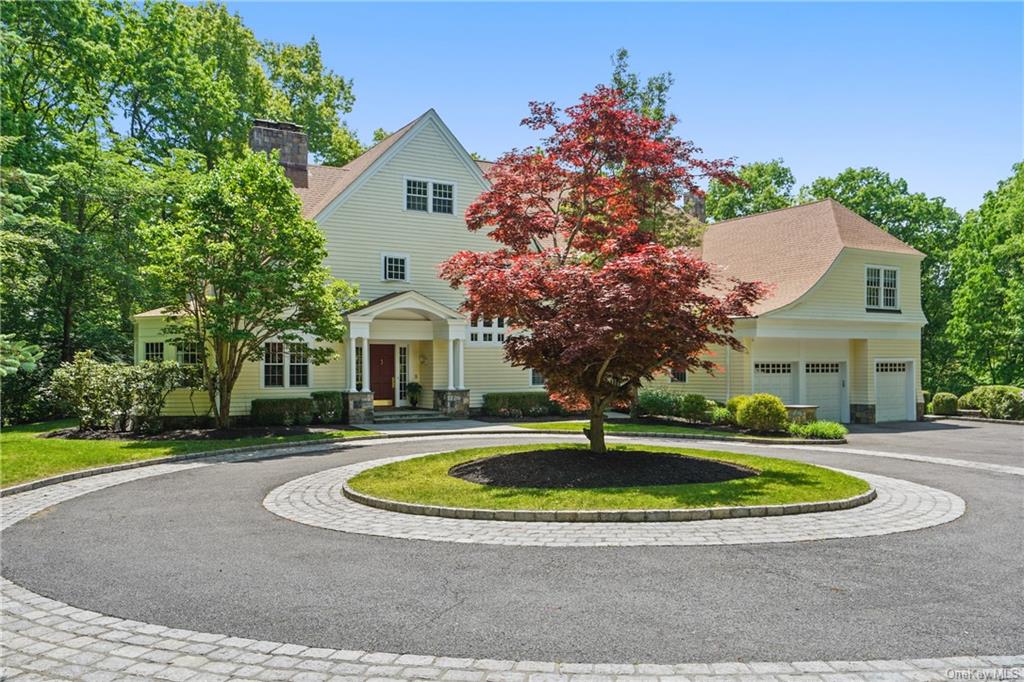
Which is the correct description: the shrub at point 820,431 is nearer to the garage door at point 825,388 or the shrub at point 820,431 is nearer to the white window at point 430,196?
the garage door at point 825,388

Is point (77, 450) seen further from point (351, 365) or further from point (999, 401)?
point (999, 401)

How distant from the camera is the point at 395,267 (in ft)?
87.0

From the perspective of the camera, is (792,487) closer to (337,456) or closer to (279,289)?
(337,456)

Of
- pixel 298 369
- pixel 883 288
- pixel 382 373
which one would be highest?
pixel 883 288

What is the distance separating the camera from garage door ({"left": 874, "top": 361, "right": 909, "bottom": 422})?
27484mm

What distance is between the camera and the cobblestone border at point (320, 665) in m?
4.68

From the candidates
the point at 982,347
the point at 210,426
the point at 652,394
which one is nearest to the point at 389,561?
the point at 210,426

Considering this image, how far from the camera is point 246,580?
6750 millimetres

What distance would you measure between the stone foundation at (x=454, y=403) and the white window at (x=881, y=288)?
15642 millimetres

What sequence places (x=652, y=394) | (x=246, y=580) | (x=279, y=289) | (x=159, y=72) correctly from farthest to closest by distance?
(x=159, y=72) < (x=652, y=394) < (x=279, y=289) < (x=246, y=580)

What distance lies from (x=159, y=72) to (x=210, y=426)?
1715 cm

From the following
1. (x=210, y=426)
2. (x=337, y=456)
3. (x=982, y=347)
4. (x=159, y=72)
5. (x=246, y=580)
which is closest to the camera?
(x=246, y=580)

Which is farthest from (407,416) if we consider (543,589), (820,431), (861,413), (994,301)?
(994,301)

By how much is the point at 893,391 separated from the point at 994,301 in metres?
11.6
